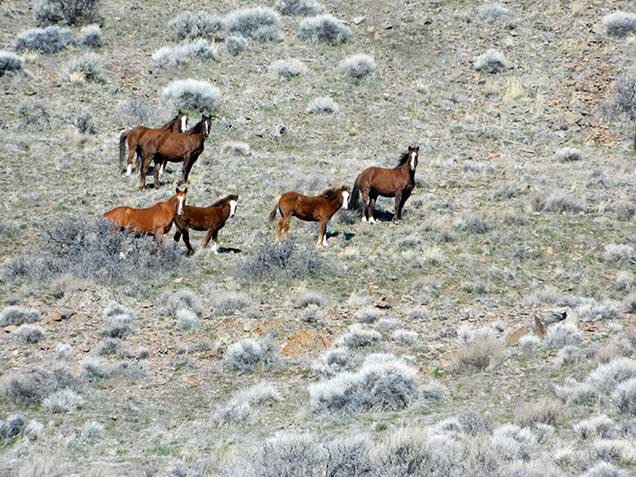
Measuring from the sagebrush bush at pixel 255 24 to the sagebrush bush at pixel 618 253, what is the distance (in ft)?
73.3

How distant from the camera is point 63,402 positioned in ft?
46.6

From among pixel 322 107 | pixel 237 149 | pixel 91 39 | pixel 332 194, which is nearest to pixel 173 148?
pixel 237 149

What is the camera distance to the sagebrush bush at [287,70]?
3769cm

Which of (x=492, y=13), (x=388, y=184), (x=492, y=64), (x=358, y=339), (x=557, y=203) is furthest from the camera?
(x=492, y=13)

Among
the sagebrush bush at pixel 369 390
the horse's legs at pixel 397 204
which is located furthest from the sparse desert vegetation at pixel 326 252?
the horse's legs at pixel 397 204

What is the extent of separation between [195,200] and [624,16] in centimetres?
2275

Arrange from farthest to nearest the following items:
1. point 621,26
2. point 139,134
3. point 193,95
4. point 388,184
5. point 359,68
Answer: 1. point 621,26
2. point 359,68
3. point 193,95
4. point 139,134
5. point 388,184

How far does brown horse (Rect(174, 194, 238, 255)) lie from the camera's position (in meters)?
21.4

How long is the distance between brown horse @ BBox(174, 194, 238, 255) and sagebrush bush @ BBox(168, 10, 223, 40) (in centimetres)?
2061

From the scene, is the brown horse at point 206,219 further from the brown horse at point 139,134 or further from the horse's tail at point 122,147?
the horse's tail at point 122,147

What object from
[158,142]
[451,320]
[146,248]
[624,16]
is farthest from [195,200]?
[624,16]

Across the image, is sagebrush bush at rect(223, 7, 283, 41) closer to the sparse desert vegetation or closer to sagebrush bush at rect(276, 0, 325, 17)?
the sparse desert vegetation

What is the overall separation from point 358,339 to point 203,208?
6.18 metres

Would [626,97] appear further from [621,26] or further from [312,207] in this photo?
[312,207]
